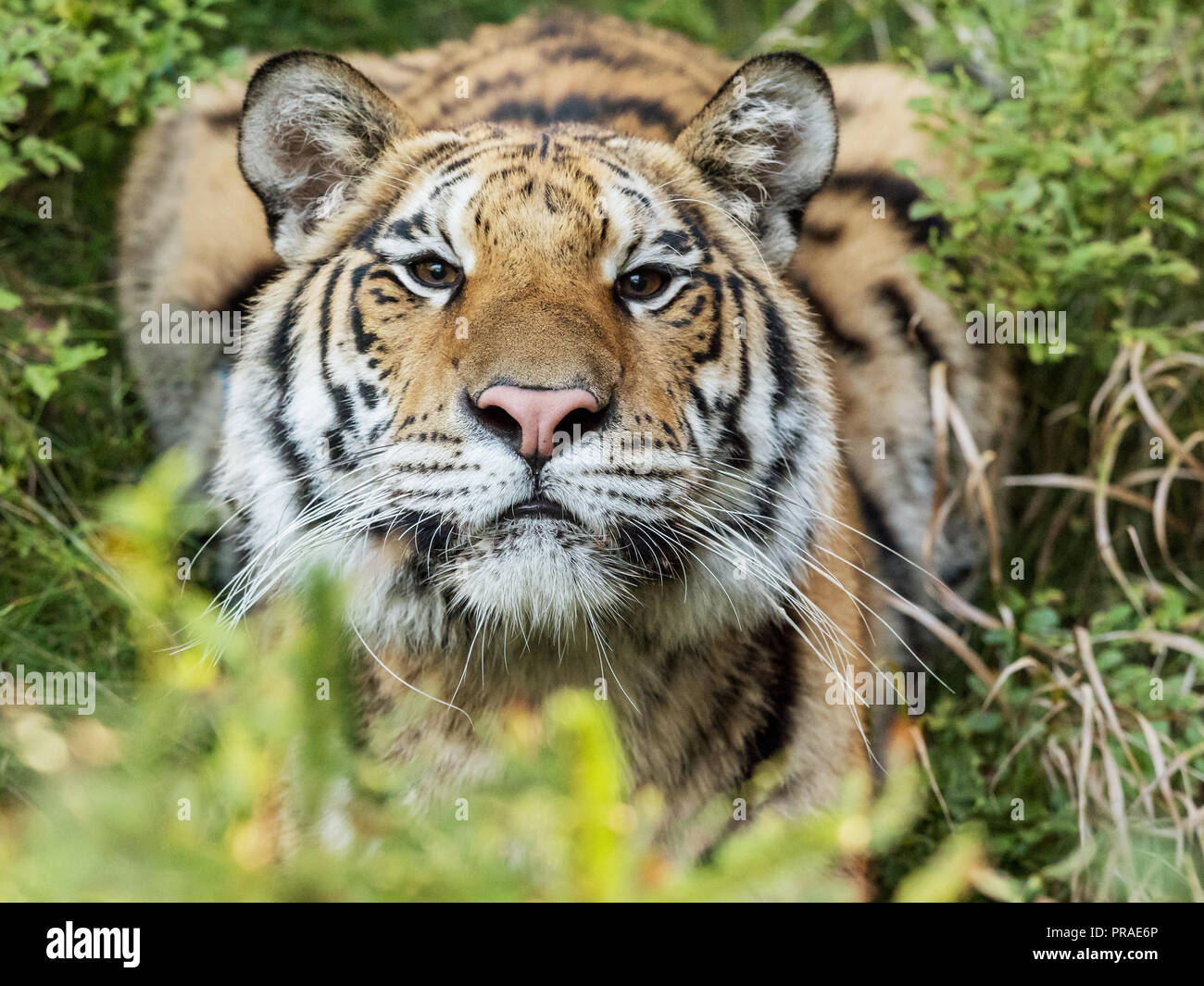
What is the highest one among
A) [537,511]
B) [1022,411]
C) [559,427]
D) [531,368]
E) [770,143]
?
[770,143]

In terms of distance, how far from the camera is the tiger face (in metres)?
2.02

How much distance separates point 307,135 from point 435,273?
469 mm

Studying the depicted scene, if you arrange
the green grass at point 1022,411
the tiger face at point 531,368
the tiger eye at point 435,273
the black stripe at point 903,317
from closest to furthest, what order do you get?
the tiger face at point 531,368 → the tiger eye at point 435,273 → the green grass at point 1022,411 → the black stripe at point 903,317

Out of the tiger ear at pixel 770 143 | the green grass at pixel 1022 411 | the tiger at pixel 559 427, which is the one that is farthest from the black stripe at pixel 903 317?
the tiger ear at pixel 770 143

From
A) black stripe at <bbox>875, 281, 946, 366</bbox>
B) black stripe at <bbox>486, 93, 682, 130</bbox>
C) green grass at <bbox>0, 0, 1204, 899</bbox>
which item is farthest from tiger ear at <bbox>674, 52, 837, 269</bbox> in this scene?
black stripe at <bbox>875, 281, 946, 366</bbox>

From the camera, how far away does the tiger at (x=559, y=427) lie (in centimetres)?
204

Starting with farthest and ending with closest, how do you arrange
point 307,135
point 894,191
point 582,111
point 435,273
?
point 894,191, point 582,111, point 307,135, point 435,273

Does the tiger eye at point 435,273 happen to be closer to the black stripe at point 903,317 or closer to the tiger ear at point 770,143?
the tiger ear at point 770,143

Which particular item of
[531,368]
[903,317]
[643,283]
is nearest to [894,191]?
[903,317]

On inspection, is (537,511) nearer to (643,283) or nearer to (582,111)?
(643,283)

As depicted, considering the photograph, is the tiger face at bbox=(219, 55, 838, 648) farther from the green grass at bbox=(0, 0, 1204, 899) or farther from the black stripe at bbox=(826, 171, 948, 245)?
the black stripe at bbox=(826, 171, 948, 245)

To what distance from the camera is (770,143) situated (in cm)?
254
